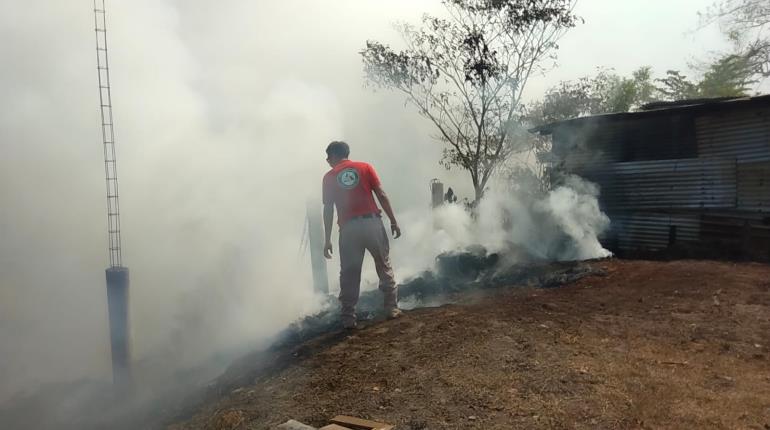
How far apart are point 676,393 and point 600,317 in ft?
5.97

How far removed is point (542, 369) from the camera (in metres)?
3.68

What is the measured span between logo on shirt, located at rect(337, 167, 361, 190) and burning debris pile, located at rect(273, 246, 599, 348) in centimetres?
136

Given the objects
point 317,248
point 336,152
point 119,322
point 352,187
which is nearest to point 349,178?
point 352,187

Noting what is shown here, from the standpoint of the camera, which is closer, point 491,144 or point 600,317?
point 600,317

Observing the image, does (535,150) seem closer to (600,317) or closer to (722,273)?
(722,273)

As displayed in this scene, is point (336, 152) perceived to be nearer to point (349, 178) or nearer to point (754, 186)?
point (349, 178)

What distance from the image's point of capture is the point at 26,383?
647cm

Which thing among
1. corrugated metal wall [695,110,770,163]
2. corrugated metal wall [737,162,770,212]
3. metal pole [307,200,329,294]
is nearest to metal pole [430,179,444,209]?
metal pole [307,200,329,294]

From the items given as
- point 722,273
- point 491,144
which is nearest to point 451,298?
point 722,273

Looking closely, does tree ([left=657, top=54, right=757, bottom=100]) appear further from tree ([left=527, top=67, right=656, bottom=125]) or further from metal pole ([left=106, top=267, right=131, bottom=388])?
metal pole ([left=106, top=267, right=131, bottom=388])

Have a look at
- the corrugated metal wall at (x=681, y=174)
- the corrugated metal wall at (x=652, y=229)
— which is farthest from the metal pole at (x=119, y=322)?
the corrugated metal wall at (x=652, y=229)

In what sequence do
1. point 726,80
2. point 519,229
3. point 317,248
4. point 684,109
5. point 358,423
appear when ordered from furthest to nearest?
point 726,80 < point 519,229 < point 684,109 < point 317,248 < point 358,423

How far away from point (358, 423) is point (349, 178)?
8.60 feet

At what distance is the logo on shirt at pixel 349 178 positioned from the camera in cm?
526
